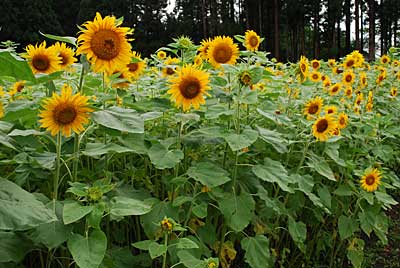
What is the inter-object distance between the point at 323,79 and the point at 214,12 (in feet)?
84.6

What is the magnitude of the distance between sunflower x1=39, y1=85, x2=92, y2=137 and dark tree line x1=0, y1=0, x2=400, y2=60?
914 inches

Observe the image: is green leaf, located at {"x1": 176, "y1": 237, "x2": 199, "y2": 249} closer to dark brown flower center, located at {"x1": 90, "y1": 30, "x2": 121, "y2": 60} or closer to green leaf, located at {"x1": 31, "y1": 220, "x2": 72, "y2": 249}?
green leaf, located at {"x1": 31, "y1": 220, "x2": 72, "y2": 249}

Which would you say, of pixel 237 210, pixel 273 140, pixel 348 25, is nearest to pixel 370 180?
pixel 273 140

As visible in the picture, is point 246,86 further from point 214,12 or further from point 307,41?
point 307,41

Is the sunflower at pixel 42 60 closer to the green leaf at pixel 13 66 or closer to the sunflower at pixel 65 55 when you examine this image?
the sunflower at pixel 65 55

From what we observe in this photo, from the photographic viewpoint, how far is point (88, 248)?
1357mm

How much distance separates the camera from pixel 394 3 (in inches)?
1252

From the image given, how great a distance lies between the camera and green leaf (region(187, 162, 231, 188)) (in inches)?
68.6

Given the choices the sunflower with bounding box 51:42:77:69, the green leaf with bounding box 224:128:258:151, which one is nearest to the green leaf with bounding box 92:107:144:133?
the green leaf with bounding box 224:128:258:151

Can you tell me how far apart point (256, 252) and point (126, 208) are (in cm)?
75

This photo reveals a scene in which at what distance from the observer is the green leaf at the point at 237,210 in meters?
1.88

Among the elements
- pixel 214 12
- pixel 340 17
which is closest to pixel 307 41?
pixel 340 17

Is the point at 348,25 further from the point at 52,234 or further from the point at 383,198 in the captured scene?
the point at 52,234

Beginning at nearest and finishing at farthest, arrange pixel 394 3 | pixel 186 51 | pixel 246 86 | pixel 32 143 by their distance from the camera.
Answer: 1. pixel 32 143
2. pixel 246 86
3. pixel 186 51
4. pixel 394 3
